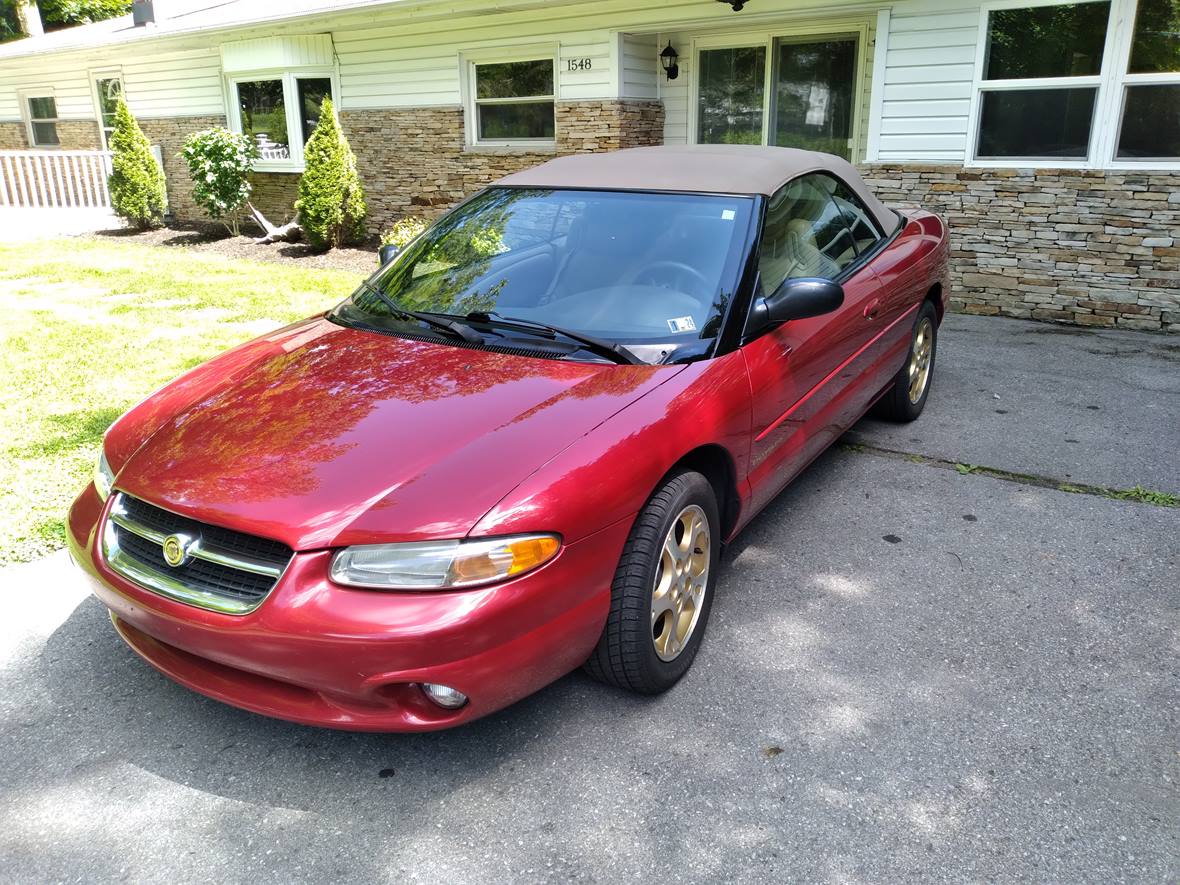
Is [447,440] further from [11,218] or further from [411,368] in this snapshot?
[11,218]

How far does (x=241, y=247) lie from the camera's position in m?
13.4

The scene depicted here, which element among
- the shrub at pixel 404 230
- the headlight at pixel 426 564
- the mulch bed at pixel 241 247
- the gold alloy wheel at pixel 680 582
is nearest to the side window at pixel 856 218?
the gold alloy wheel at pixel 680 582

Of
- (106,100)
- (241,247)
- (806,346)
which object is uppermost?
(106,100)

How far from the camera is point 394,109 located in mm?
12523

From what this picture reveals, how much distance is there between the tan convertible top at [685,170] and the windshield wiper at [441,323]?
2.94 ft

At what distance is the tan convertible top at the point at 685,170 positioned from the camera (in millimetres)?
3773

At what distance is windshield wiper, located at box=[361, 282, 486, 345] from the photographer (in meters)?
3.29

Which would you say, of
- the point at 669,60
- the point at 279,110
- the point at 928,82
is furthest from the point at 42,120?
the point at 928,82

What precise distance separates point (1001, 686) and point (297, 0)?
1478cm

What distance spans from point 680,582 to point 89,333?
6.64 m

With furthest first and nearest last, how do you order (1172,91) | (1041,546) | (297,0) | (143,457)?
1. (297,0)
2. (1172,91)
3. (1041,546)
4. (143,457)

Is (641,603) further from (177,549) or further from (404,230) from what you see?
(404,230)

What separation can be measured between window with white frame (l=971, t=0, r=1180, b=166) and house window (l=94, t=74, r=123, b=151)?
15.7 m

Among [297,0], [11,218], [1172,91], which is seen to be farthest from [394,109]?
[1172,91]
